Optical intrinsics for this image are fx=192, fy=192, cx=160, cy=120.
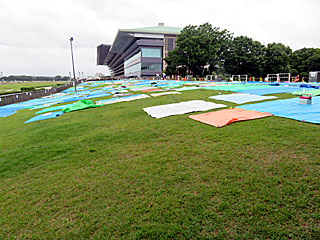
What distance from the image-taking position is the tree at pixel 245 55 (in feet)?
165

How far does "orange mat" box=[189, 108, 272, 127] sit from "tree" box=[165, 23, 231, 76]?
133 ft

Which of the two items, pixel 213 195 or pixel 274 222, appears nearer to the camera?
pixel 274 222

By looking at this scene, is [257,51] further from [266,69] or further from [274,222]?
[274,222]

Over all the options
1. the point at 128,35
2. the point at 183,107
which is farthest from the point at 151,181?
the point at 128,35

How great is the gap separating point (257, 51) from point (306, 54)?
15547 millimetres

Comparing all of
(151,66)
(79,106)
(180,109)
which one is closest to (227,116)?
(180,109)

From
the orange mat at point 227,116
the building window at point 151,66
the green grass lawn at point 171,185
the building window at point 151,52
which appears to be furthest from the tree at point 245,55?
the green grass lawn at point 171,185

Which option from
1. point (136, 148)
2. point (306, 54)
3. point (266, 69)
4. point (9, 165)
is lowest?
point (9, 165)

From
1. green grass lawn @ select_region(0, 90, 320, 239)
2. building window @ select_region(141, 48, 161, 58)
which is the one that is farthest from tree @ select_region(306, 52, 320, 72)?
green grass lawn @ select_region(0, 90, 320, 239)

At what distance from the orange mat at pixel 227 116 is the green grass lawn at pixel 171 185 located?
0.51m

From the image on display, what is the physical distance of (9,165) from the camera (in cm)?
517

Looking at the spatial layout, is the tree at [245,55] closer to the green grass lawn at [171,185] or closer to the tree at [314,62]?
the tree at [314,62]

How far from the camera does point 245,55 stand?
167ft

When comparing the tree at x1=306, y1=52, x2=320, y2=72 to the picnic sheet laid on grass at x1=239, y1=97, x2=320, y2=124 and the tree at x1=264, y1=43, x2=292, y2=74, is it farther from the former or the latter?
the picnic sheet laid on grass at x1=239, y1=97, x2=320, y2=124
